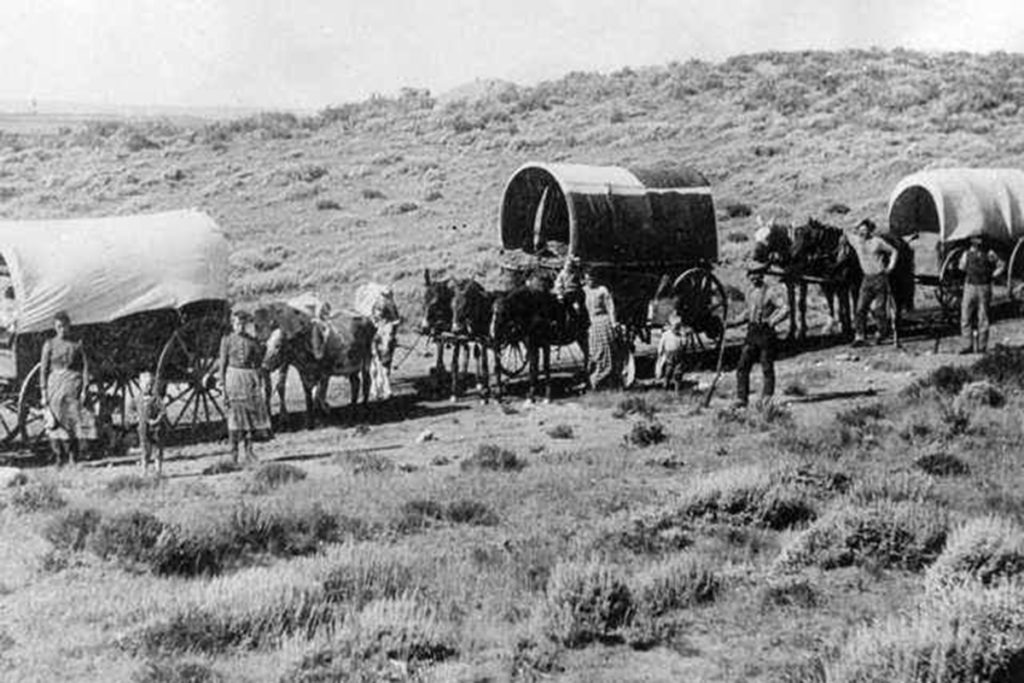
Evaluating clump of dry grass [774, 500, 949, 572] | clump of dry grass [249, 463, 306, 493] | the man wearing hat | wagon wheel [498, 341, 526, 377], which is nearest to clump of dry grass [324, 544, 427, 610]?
clump of dry grass [774, 500, 949, 572]

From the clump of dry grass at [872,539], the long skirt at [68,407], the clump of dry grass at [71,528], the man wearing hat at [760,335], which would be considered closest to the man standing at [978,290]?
Answer: the man wearing hat at [760,335]

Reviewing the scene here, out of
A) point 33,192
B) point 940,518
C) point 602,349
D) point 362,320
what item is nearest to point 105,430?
point 362,320

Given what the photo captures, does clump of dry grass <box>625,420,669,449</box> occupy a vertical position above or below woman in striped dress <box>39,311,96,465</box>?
below

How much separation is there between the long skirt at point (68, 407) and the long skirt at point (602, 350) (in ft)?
23.2

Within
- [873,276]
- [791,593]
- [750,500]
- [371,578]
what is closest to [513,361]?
[873,276]

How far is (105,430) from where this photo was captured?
15.8 meters

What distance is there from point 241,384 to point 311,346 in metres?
2.92

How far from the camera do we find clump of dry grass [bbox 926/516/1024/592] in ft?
27.8

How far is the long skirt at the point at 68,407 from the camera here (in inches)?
541

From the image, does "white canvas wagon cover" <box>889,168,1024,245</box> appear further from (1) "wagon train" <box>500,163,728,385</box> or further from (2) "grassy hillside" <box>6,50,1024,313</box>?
(2) "grassy hillside" <box>6,50,1024,313</box>

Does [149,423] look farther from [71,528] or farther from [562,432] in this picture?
[562,432]

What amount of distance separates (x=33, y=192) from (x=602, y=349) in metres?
30.6

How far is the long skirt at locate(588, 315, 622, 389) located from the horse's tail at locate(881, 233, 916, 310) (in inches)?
227

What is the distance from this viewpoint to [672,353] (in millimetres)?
17844
